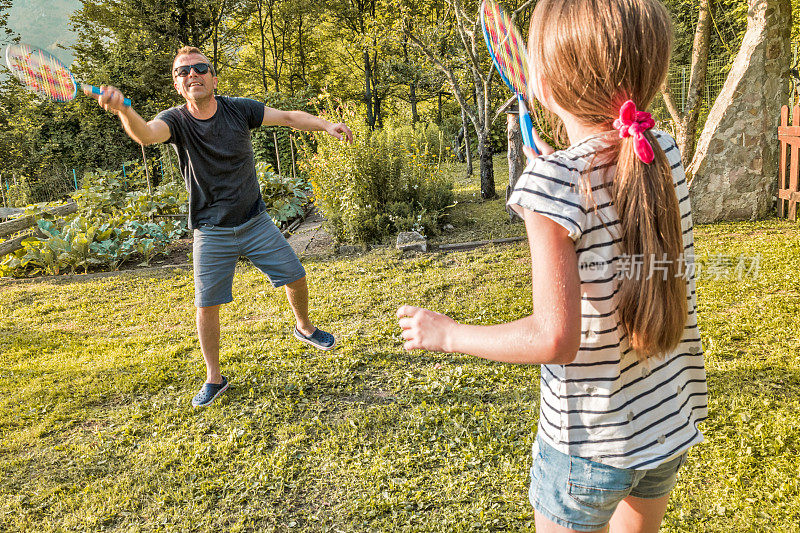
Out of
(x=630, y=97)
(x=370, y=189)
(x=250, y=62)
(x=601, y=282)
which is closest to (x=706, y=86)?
(x=370, y=189)

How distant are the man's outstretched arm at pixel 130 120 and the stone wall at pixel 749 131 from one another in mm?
6007

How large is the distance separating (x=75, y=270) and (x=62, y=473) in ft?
18.3

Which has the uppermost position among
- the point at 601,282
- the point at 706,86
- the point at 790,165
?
the point at 706,86

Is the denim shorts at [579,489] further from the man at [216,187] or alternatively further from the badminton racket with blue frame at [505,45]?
the man at [216,187]

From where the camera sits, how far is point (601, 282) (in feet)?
3.63

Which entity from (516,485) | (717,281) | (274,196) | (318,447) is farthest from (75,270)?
(717,281)

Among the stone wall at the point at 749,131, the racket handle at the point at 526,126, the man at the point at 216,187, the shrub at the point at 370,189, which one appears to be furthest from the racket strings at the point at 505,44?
the stone wall at the point at 749,131

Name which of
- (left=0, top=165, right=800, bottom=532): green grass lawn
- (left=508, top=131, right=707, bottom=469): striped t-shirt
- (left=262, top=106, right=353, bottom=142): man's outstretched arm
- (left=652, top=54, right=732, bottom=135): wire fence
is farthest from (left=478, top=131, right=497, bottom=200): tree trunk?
(left=508, top=131, right=707, bottom=469): striped t-shirt

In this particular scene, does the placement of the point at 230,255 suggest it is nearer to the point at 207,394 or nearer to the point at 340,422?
the point at 207,394

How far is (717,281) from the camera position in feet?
16.8

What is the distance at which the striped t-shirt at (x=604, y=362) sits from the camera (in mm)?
1050

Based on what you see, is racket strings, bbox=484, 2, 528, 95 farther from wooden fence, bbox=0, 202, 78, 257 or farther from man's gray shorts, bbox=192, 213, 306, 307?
wooden fence, bbox=0, 202, 78, 257

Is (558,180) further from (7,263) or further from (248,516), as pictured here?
(7,263)

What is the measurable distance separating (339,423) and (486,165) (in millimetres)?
7815
